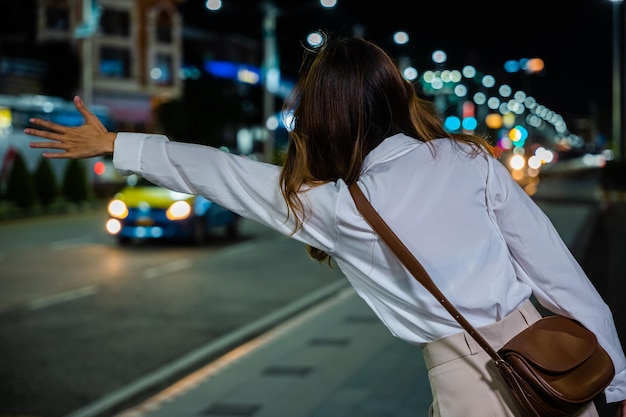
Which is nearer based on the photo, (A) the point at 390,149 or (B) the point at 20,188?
(A) the point at 390,149

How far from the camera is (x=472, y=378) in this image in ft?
7.37

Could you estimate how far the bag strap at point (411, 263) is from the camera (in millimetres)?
2168

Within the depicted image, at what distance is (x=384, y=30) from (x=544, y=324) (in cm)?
4381

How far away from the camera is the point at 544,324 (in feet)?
7.50

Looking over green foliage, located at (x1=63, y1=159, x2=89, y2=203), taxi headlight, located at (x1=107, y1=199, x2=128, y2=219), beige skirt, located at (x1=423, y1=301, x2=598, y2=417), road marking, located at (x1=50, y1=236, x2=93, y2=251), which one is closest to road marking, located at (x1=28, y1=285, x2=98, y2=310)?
road marking, located at (x1=50, y1=236, x2=93, y2=251)

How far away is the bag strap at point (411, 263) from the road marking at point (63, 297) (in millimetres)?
9570

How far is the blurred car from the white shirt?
1604cm

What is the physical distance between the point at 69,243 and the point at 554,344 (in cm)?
1764

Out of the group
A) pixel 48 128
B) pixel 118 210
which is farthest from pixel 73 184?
pixel 48 128

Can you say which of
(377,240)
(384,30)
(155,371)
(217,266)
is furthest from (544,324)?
(384,30)

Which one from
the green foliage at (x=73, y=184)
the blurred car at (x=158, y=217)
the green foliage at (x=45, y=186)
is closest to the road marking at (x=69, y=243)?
the blurred car at (x=158, y=217)

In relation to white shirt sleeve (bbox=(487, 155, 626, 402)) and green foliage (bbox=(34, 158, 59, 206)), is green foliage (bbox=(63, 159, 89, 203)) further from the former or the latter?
white shirt sleeve (bbox=(487, 155, 626, 402))

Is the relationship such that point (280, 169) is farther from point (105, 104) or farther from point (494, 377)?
point (105, 104)

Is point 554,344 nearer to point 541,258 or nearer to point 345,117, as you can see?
point 541,258
